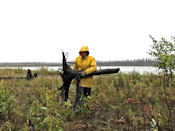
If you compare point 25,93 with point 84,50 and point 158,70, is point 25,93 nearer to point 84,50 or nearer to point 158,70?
point 84,50

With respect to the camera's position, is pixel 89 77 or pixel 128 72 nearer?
pixel 89 77

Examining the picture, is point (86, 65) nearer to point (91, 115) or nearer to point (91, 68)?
point (91, 68)

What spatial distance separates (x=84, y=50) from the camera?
5633mm

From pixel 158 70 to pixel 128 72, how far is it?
867 cm

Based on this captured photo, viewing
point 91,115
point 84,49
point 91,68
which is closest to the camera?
point 91,115

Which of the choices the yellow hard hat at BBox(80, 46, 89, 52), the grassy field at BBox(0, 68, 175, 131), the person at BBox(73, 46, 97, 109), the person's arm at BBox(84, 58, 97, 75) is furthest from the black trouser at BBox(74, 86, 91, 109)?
the yellow hard hat at BBox(80, 46, 89, 52)

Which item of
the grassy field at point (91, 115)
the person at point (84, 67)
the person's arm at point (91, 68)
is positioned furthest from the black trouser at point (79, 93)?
the person's arm at point (91, 68)

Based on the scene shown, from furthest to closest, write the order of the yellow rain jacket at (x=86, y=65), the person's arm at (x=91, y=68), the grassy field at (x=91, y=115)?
the yellow rain jacket at (x=86, y=65), the person's arm at (x=91, y=68), the grassy field at (x=91, y=115)

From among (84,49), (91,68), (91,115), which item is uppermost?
(84,49)

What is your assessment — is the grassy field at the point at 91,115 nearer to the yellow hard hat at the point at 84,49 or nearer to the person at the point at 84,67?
the person at the point at 84,67

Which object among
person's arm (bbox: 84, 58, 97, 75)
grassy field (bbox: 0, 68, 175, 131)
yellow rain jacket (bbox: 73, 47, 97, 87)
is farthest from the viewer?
yellow rain jacket (bbox: 73, 47, 97, 87)

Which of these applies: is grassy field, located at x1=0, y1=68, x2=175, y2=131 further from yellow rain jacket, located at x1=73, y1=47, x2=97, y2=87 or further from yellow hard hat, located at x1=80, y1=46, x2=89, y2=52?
yellow hard hat, located at x1=80, y1=46, x2=89, y2=52

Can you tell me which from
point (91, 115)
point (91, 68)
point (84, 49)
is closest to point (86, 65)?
point (91, 68)

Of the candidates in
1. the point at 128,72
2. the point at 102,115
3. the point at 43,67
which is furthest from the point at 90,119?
the point at 43,67
